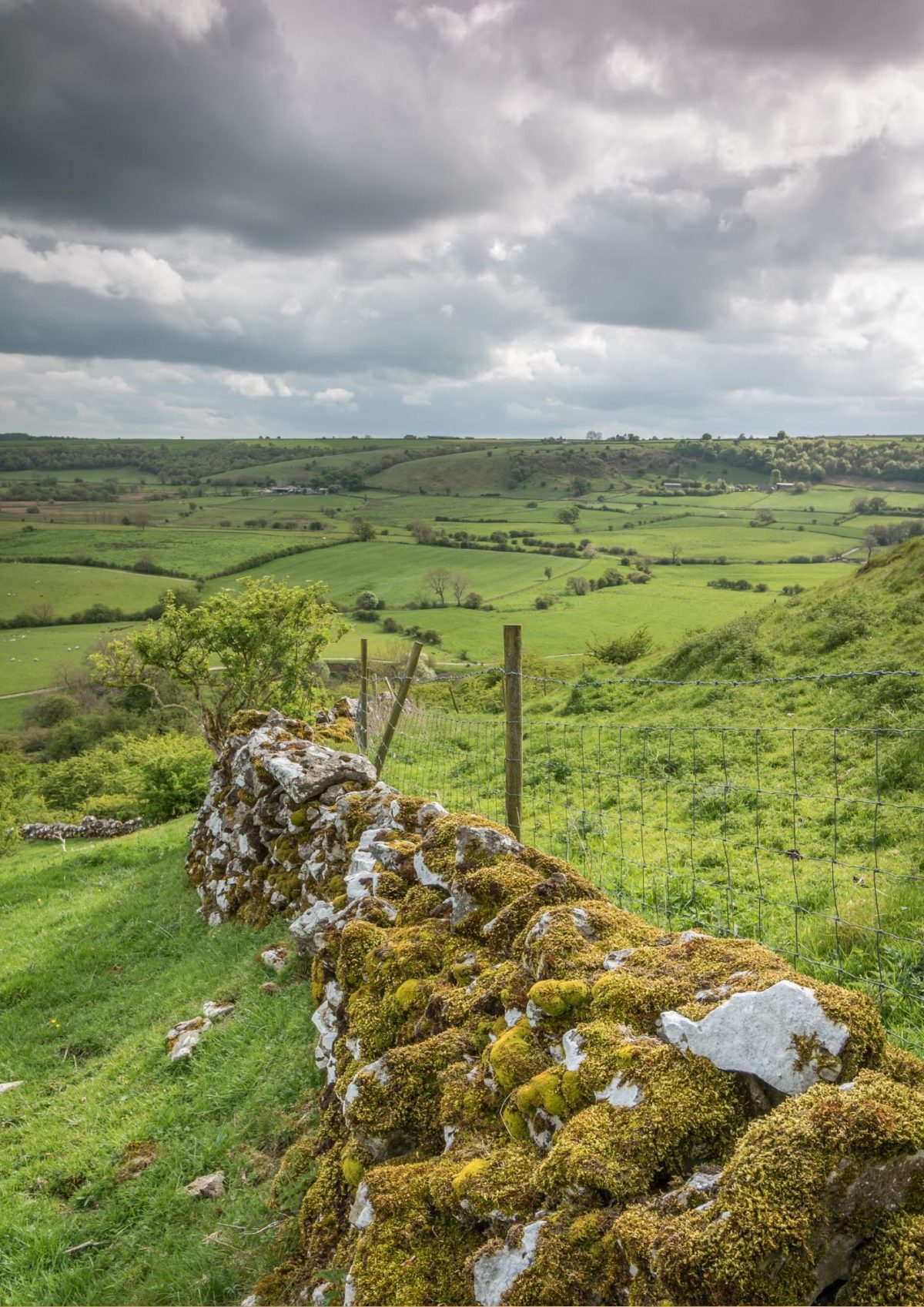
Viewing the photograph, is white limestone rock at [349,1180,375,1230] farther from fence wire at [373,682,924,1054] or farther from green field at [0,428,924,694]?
green field at [0,428,924,694]

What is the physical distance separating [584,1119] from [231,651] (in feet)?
67.6

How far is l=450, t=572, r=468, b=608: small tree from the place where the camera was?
310ft

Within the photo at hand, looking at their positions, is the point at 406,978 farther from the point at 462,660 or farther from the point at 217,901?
the point at 462,660

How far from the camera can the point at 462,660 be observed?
70.1 metres

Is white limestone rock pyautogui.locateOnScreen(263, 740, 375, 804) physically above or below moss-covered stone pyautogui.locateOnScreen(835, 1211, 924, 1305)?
below

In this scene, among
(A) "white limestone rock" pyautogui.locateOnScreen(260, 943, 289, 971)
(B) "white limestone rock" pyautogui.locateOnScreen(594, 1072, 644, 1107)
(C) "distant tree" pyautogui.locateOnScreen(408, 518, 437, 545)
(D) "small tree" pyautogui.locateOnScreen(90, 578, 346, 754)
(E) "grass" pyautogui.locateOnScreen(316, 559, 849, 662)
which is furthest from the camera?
(C) "distant tree" pyautogui.locateOnScreen(408, 518, 437, 545)

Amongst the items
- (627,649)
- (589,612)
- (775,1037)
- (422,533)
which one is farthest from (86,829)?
(422,533)

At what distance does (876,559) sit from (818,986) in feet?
92.8

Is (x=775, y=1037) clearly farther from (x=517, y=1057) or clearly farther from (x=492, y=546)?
(x=492, y=546)

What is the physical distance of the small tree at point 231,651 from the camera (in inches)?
838

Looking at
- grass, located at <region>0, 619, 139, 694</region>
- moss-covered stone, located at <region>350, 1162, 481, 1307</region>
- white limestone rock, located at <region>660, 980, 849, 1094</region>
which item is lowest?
grass, located at <region>0, 619, 139, 694</region>

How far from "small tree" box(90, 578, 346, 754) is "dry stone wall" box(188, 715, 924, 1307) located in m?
16.5

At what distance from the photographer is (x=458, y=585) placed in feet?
316

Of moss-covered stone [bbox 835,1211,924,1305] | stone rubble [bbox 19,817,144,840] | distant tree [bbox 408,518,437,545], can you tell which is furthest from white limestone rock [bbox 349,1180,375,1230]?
distant tree [bbox 408,518,437,545]
